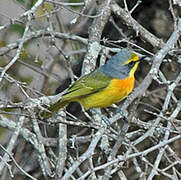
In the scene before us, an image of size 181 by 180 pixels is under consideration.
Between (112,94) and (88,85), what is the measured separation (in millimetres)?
319

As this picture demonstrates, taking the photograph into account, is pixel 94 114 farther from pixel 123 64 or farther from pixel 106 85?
pixel 123 64

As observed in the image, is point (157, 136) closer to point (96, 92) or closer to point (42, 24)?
point (96, 92)

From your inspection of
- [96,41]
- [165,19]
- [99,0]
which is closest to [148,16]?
[165,19]

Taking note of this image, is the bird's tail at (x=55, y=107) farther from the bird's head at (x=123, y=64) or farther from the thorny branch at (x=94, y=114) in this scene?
the bird's head at (x=123, y=64)

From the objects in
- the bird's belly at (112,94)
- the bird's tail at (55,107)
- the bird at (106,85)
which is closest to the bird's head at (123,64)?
the bird at (106,85)

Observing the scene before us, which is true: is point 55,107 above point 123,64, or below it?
below

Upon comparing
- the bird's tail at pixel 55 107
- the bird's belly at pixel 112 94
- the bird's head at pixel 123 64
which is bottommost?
the bird's tail at pixel 55 107

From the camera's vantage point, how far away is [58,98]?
484 cm

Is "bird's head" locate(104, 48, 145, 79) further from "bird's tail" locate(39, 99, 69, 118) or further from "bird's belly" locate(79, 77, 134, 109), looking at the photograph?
"bird's tail" locate(39, 99, 69, 118)

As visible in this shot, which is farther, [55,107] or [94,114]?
[94,114]

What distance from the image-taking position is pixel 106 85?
4.91m

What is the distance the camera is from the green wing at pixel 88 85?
189 inches

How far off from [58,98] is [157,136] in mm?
1052

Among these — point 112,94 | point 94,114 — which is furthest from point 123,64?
point 94,114
